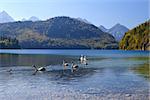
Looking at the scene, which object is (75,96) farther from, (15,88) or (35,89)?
(15,88)

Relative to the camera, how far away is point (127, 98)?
22.5 m

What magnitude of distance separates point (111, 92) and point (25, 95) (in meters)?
7.03

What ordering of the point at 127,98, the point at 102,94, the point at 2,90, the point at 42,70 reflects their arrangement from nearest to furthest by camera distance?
1. the point at 127,98
2. the point at 102,94
3. the point at 2,90
4. the point at 42,70

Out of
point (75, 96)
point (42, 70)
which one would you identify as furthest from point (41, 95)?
point (42, 70)

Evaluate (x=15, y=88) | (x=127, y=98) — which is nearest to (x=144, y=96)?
(x=127, y=98)

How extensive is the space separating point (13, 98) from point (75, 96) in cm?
471

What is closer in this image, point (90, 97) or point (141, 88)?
Result: point (90, 97)

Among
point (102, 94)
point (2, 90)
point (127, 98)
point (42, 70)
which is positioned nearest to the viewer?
point (127, 98)

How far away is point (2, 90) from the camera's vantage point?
2662 centimetres

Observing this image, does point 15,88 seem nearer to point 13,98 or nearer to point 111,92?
point 13,98

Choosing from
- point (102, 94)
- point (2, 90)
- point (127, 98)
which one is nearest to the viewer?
point (127, 98)

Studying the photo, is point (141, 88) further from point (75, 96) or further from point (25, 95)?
point (25, 95)

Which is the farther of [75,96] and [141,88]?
[141,88]

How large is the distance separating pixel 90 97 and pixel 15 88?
8375 millimetres
